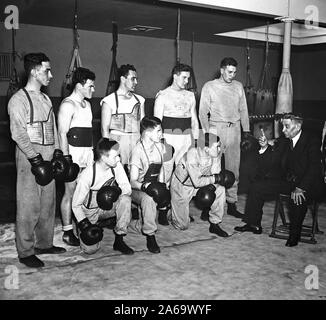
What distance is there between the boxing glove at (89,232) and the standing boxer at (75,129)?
0.43 metres

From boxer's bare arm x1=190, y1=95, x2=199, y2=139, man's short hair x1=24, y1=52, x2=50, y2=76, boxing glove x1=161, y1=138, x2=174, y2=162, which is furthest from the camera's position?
boxer's bare arm x1=190, y1=95, x2=199, y2=139

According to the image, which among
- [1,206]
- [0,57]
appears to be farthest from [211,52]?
[1,206]

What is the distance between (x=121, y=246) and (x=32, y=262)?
0.82 meters

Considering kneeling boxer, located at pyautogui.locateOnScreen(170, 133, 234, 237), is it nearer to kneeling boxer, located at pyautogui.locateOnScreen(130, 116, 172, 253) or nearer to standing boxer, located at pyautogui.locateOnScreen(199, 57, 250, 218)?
kneeling boxer, located at pyautogui.locateOnScreen(130, 116, 172, 253)

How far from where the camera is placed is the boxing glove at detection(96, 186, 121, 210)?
3.72m

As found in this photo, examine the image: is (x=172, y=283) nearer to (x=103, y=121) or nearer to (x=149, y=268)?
(x=149, y=268)

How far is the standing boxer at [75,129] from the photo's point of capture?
12.9 ft

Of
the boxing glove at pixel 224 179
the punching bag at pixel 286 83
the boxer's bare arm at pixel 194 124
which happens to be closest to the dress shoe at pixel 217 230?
the boxing glove at pixel 224 179

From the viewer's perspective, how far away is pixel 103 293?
3.08 metres

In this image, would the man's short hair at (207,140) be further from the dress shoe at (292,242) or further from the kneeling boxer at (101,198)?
the dress shoe at (292,242)

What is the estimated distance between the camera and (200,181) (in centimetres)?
445

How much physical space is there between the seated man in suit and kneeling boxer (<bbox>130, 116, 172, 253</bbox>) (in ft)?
3.39

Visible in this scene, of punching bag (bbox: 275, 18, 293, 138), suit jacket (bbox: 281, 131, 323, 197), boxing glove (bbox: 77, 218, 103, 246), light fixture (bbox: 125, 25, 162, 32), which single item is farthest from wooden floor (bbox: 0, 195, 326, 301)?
light fixture (bbox: 125, 25, 162, 32)
